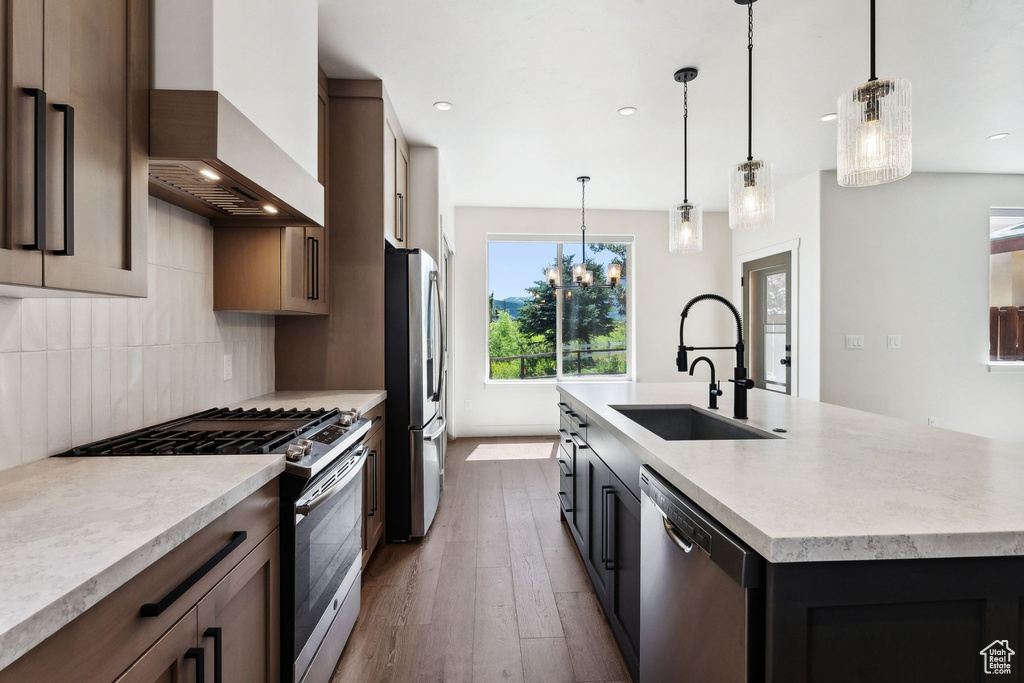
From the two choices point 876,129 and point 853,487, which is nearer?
point 853,487

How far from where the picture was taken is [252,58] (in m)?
1.46

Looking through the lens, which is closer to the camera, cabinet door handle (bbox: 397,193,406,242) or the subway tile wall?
the subway tile wall

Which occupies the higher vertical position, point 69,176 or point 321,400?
point 69,176

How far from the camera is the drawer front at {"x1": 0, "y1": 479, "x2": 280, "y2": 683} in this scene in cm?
65

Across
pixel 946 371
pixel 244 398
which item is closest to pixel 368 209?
pixel 244 398

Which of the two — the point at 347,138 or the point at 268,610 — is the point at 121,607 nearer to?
the point at 268,610

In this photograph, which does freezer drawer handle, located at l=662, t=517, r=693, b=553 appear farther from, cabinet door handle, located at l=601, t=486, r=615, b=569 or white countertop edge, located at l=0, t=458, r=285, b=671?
white countertop edge, located at l=0, t=458, r=285, b=671

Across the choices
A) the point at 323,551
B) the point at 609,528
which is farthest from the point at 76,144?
the point at 609,528

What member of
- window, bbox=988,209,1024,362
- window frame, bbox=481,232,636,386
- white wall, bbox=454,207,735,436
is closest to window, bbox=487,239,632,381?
window frame, bbox=481,232,636,386

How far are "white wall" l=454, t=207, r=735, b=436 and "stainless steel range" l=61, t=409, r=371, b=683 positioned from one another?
3661 millimetres

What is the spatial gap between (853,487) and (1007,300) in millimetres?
5518

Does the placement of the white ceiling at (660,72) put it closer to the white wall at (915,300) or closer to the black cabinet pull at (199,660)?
the white wall at (915,300)

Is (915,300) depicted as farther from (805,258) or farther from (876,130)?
(876,130)

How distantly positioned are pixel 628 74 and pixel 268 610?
299cm
